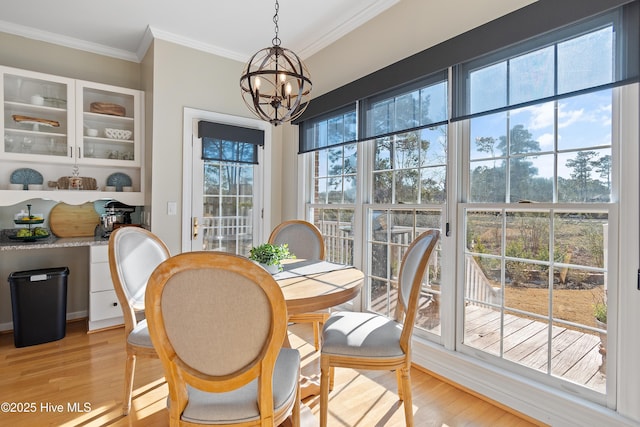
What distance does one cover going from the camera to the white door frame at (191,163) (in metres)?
3.33

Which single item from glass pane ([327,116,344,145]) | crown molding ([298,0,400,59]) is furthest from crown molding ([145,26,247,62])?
glass pane ([327,116,344,145])

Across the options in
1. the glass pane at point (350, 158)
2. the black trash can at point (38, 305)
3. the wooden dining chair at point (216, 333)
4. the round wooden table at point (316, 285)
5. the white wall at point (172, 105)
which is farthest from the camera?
the white wall at point (172, 105)

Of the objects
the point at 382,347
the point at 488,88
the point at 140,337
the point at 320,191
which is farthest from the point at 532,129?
the point at 140,337

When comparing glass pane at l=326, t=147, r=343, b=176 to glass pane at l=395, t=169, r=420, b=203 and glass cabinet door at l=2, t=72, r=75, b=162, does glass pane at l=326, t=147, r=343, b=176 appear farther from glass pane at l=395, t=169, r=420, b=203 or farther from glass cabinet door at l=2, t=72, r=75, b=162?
glass cabinet door at l=2, t=72, r=75, b=162

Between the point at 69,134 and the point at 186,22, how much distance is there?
1.51 meters

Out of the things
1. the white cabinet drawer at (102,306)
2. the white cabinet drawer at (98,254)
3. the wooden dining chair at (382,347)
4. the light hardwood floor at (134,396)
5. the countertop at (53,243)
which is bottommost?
the light hardwood floor at (134,396)

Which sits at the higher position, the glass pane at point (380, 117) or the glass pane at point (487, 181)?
the glass pane at point (380, 117)

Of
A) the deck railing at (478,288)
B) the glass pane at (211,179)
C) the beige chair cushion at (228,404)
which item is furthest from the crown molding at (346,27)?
the beige chair cushion at (228,404)

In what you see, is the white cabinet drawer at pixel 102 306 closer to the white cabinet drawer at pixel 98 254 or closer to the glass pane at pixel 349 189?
the white cabinet drawer at pixel 98 254

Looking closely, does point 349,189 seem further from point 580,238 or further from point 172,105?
point 172,105

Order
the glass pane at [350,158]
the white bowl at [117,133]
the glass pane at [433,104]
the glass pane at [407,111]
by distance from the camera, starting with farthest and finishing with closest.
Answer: the white bowl at [117,133]
the glass pane at [350,158]
the glass pane at [407,111]
the glass pane at [433,104]

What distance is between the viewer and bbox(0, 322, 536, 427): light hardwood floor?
1822 millimetres

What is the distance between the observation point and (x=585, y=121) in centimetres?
168

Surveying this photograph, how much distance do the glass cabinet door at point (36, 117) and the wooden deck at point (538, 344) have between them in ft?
12.1
